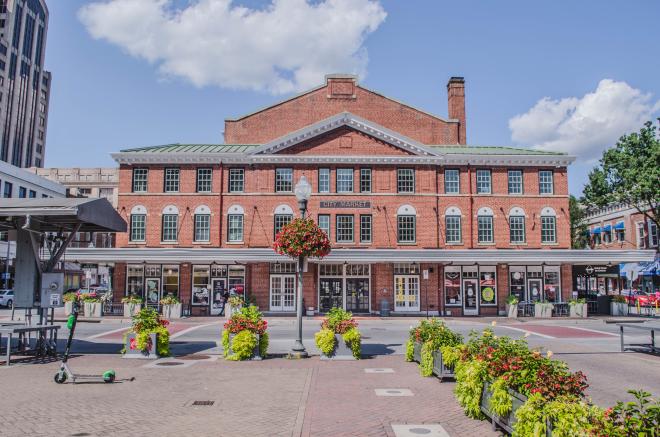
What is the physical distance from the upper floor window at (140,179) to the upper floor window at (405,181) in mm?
16605

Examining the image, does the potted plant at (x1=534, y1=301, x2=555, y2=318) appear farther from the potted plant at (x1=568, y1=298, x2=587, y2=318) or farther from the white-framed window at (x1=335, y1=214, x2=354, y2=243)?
the white-framed window at (x1=335, y1=214, x2=354, y2=243)

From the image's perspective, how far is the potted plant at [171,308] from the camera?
3142 centimetres

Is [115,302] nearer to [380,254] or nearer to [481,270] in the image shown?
[380,254]

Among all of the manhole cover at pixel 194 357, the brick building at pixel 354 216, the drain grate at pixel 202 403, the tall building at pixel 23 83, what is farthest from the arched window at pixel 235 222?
the tall building at pixel 23 83

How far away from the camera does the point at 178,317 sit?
31.5 meters

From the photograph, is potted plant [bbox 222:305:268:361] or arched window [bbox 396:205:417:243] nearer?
potted plant [bbox 222:305:268:361]

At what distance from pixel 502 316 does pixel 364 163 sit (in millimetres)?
13193

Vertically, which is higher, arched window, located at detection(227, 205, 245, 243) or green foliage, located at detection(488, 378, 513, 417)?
arched window, located at detection(227, 205, 245, 243)

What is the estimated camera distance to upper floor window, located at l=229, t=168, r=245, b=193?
113ft

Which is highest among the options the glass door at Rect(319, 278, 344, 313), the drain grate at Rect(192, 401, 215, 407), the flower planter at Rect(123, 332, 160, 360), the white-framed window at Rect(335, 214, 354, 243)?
the white-framed window at Rect(335, 214, 354, 243)

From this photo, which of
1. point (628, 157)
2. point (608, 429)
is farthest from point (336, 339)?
point (628, 157)

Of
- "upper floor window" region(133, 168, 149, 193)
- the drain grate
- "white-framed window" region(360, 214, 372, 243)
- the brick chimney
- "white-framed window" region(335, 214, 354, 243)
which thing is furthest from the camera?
the brick chimney

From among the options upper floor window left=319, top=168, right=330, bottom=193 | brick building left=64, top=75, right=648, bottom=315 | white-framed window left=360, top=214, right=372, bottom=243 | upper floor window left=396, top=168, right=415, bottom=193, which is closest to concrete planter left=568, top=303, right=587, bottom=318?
brick building left=64, top=75, right=648, bottom=315

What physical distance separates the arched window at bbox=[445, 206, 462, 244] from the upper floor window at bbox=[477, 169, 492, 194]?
7.17 ft
